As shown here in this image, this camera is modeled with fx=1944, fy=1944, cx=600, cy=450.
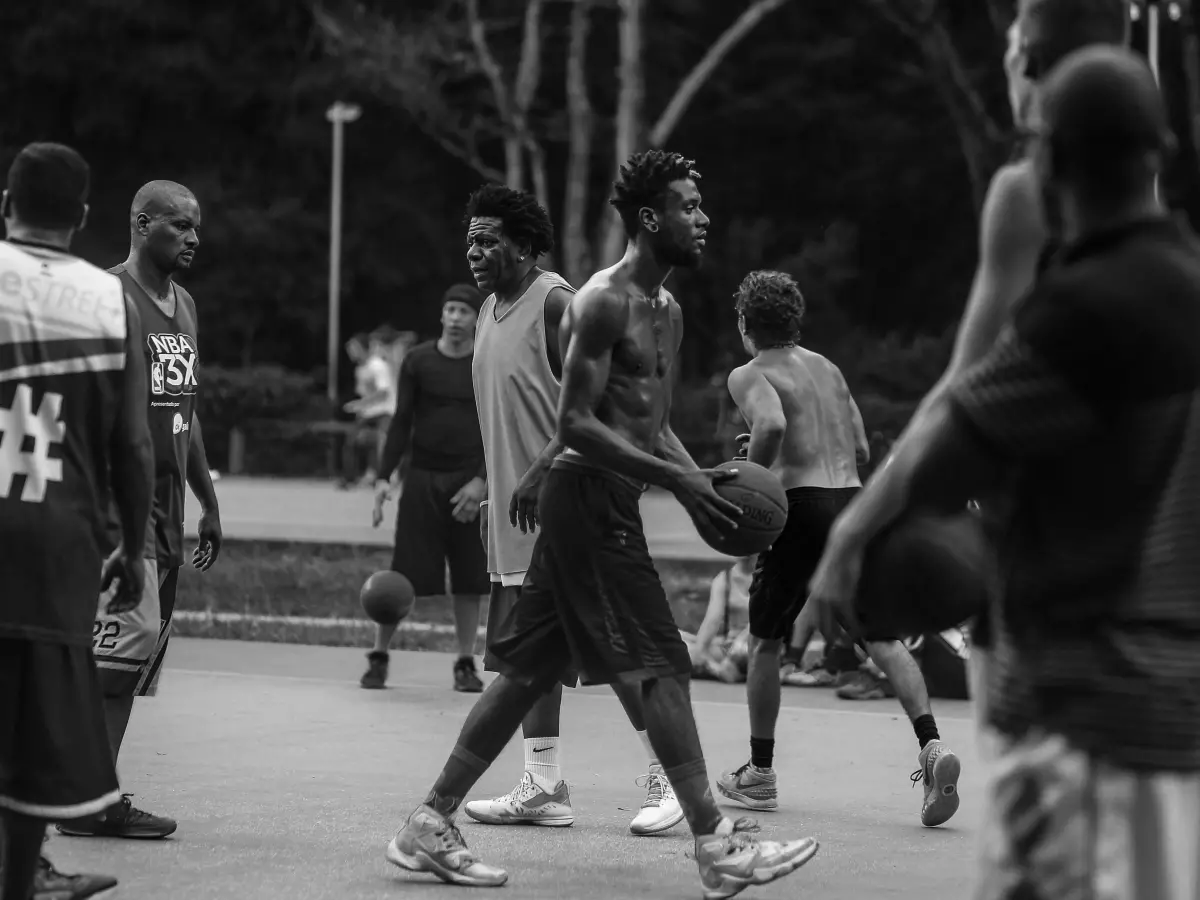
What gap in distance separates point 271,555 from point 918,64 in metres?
28.9

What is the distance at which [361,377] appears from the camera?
30.1m

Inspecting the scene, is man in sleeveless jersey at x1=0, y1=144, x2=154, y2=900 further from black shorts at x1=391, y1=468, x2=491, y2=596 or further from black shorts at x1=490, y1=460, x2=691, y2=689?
black shorts at x1=391, y1=468, x2=491, y2=596

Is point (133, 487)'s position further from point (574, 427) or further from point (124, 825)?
point (124, 825)

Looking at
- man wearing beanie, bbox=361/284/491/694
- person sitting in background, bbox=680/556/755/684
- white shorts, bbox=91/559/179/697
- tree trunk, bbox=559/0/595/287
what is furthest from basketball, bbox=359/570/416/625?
tree trunk, bbox=559/0/595/287

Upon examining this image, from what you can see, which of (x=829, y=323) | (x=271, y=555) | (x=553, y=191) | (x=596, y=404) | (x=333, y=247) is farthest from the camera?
(x=553, y=191)

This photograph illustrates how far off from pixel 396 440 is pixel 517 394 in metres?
3.61

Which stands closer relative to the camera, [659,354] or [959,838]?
[659,354]

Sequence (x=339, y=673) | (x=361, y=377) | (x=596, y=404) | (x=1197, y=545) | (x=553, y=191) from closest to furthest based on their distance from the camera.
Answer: (x=1197, y=545) → (x=596, y=404) → (x=339, y=673) → (x=361, y=377) → (x=553, y=191)

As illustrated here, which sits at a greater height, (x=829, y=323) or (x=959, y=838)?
(x=829, y=323)

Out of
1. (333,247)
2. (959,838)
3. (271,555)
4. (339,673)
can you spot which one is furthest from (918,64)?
(959,838)

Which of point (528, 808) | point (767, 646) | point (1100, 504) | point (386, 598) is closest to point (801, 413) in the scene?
point (767, 646)

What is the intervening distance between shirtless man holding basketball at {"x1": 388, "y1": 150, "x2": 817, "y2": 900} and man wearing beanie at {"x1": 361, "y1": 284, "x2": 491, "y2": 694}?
4.33m

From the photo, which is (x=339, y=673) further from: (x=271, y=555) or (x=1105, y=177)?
(x=1105, y=177)

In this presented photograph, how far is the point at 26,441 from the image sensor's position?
192 inches
